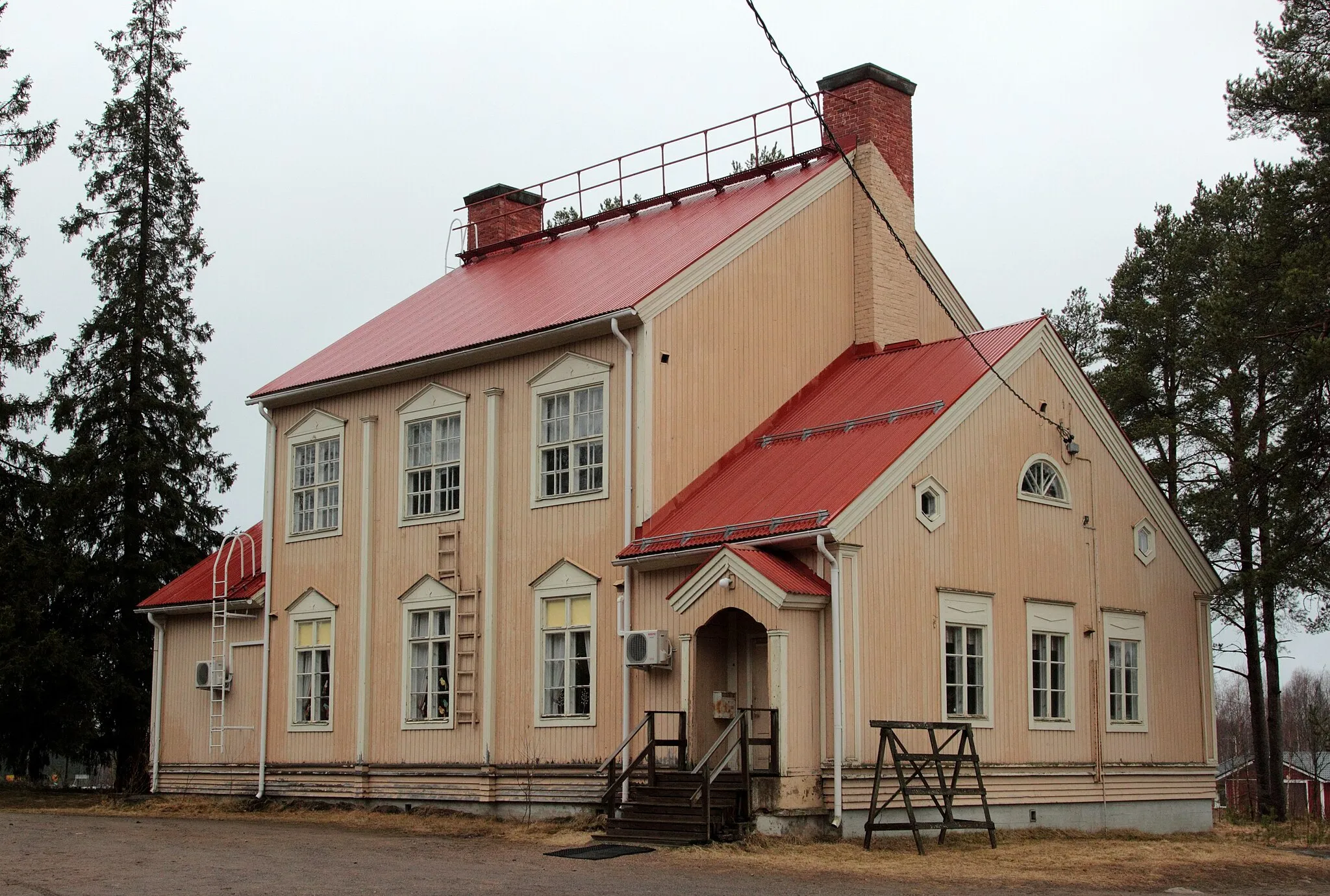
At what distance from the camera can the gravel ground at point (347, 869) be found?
13.8 meters

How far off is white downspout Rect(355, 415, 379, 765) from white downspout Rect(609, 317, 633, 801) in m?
5.32

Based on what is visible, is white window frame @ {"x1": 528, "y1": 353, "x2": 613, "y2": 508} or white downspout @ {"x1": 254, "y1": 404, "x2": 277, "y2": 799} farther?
white downspout @ {"x1": 254, "y1": 404, "x2": 277, "y2": 799}

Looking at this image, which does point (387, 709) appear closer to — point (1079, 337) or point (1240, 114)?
point (1240, 114)

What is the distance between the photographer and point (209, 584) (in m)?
27.4

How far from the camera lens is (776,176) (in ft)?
82.9

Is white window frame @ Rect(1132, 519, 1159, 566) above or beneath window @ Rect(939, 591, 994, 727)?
above

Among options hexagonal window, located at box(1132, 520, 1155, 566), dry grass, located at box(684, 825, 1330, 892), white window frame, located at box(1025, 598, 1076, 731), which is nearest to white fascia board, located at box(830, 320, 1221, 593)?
hexagonal window, located at box(1132, 520, 1155, 566)

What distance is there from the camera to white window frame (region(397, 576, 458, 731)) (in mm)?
22828

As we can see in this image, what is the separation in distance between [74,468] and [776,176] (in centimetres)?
1766

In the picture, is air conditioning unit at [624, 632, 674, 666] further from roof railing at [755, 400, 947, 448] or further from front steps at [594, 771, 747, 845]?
roof railing at [755, 400, 947, 448]

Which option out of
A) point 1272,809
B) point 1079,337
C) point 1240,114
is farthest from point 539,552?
point 1079,337

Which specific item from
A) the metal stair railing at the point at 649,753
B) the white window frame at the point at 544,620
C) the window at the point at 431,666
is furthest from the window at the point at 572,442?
the metal stair railing at the point at 649,753

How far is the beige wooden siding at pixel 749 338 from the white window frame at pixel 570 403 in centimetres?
80

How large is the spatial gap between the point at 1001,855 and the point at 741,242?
30.8ft
